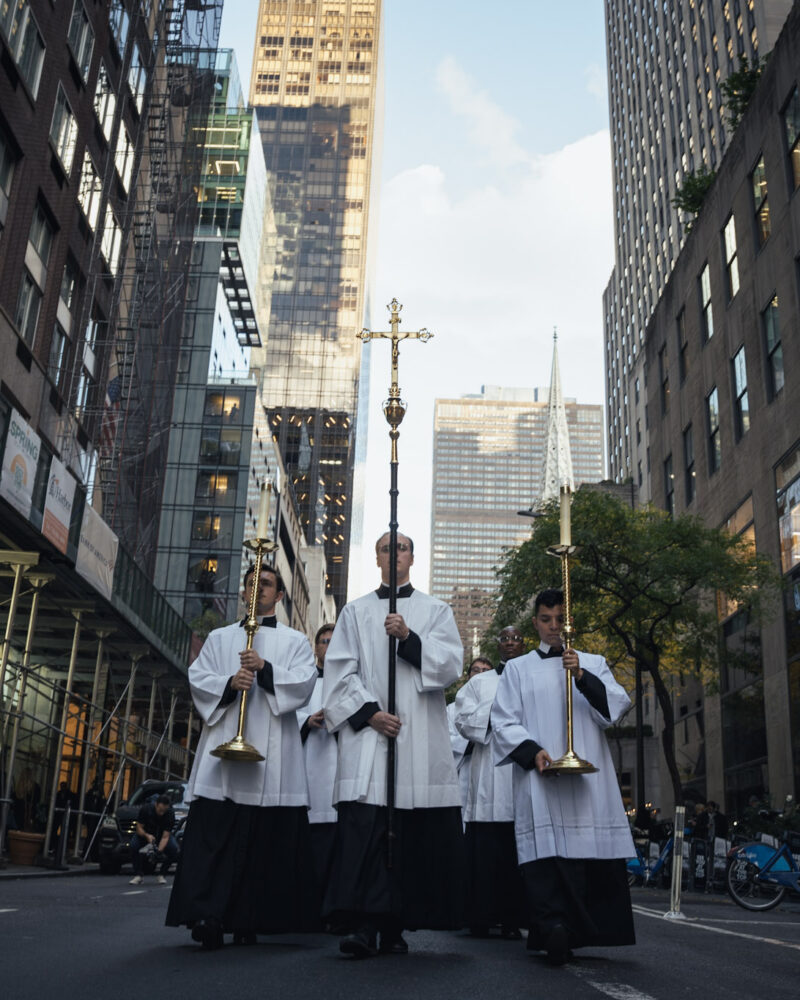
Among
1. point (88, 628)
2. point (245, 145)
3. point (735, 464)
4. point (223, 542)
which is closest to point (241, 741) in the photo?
point (88, 628)

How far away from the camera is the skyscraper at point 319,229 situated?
126438 mm

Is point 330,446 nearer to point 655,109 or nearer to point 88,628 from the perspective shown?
point 655,109

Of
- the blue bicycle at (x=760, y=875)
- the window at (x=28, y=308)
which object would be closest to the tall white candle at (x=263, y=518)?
the blue bicycle at (x=760, y=875)

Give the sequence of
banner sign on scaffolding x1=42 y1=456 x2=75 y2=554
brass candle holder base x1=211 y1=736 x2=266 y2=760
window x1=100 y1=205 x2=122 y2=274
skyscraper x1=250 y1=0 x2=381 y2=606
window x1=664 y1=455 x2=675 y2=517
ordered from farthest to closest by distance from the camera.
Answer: skyscraper x1=250 y1=0 x2=381 y2=606 < window x1=664 y1=455 x2=675 y2=517 < window x1=100 y1=205 x2=122 y2=274 < banner sign on scaffolding x1=42 y1=456 x2=75 y2=554 < brass candle holder base x1=211 y1=736 x2=266 y2=760

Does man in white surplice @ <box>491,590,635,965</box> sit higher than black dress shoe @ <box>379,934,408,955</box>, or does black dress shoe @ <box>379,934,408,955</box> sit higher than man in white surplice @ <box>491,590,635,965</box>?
man in white surplice @ <box>491,590,635,965</box>

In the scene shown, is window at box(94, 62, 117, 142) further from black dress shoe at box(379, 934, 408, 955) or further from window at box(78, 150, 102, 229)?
black dress shoe at box(379, 934, 408, 955)

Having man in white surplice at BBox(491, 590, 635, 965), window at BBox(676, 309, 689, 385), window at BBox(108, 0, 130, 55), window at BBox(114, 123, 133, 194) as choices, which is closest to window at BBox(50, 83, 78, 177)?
window at BBox(114, 123, 133, 194)

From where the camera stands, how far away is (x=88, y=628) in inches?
975

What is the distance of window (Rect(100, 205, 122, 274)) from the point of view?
31031mm

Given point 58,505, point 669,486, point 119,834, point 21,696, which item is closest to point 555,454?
point 669,486

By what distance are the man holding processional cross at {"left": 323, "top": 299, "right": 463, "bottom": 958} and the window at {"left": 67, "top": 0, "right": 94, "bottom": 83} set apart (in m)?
24.7

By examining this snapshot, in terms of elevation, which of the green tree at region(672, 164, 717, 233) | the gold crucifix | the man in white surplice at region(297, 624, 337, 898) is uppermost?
the green tree at region(672, 164, 717, 233)

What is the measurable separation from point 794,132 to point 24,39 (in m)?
17.6

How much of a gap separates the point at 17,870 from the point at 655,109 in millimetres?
72481
